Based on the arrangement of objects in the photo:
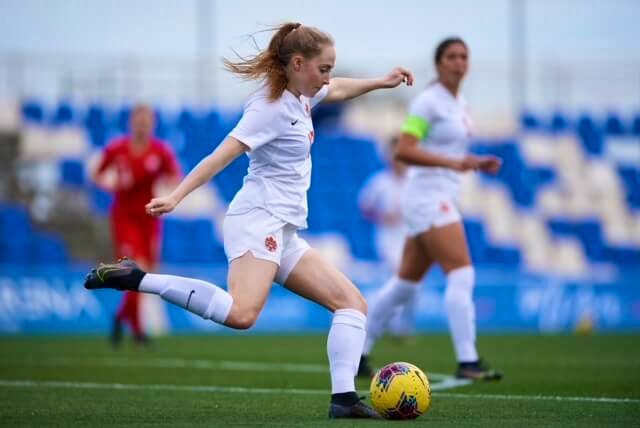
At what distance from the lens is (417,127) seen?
32.1ft

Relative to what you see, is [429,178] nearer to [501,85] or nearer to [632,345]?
[632,345]

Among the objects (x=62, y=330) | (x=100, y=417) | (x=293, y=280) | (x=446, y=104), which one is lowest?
(x=62, y=330)

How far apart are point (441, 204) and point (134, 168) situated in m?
5.32

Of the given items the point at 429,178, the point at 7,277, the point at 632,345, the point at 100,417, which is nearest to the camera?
the point at 100,417

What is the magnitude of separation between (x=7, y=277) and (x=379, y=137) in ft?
26.7

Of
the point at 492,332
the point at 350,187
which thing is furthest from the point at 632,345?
the point at 350,187

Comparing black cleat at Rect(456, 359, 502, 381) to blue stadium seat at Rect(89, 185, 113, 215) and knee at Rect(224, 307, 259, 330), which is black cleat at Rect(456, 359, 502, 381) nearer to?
knee at Rect(224, 307, 259, 330)

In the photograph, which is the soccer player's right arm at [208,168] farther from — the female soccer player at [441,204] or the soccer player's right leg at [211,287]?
the female soccer player at [441,204]

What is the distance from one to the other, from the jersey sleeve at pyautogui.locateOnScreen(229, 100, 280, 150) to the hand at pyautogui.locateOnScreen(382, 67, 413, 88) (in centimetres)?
109

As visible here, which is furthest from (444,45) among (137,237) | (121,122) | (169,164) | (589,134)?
(589,134)

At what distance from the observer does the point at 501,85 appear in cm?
2280

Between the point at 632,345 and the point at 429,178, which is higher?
the point at 429,178

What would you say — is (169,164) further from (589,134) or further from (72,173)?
(589,134)

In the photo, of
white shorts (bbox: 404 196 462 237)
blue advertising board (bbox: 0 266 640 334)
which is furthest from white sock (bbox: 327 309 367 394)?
blue advertising board (bbox: 0 266 640 334)
